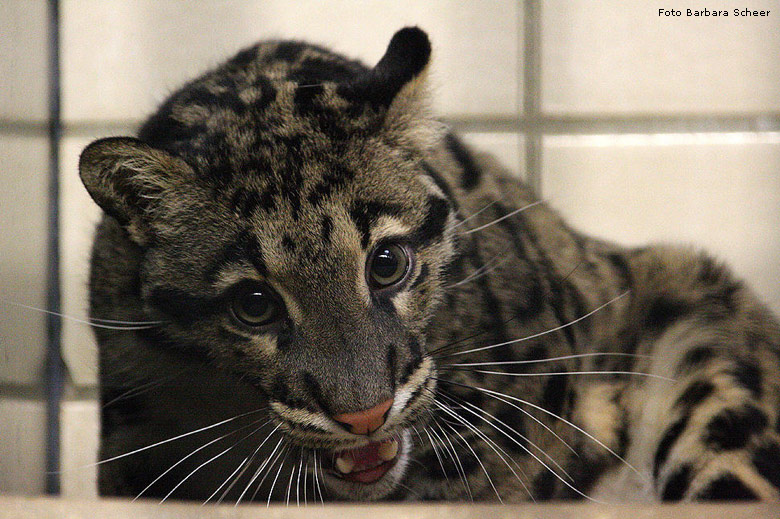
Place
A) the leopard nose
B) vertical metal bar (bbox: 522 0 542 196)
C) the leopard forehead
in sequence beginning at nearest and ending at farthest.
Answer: the leopard nose, the leopard forehead, vertical metal bar (bbox: 522 0 542 196)

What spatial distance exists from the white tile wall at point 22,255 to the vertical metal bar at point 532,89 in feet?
3.20

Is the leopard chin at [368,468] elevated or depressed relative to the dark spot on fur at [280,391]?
depressed

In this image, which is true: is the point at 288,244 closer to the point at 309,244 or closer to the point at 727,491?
the point at 309,244

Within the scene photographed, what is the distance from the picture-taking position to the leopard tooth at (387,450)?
4.50 feet

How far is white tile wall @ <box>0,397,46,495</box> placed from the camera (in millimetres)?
1580

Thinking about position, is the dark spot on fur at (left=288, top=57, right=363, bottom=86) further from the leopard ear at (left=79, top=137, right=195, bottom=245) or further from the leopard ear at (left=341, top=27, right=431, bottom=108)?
the leopard ear at (left=79, top=137, right=195, bottom=245)

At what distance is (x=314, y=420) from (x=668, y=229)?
912 millimetres

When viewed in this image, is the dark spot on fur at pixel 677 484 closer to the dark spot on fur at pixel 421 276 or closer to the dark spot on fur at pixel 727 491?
the dark spot on fur at pixel 727 491

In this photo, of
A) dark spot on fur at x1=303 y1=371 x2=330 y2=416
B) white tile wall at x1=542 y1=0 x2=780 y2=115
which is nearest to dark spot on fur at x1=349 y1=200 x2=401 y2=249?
dark spot on fur at x1=303 y1=371 x2=330 y2=416

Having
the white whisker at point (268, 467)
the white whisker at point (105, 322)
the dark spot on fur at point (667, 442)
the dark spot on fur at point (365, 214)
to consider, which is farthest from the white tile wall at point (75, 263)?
the dark spot on fur at point (667, 442)

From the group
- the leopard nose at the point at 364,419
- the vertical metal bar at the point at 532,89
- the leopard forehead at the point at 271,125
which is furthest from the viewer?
the vertical metal bar at the point at 532,89

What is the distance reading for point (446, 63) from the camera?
166 centimetres

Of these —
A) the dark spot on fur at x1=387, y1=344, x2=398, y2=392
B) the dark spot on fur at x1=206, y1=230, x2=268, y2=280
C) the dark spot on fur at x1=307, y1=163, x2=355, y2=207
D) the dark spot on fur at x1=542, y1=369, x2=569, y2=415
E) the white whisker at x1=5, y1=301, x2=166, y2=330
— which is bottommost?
the dark spot on fur at x1=542, y1=369, x2=569, y2=415

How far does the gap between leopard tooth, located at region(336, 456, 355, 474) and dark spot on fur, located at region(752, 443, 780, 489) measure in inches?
27.7
